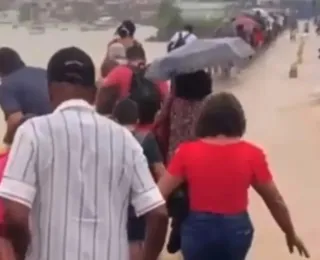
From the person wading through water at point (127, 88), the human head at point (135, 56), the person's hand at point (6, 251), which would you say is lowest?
the human head at point (135, 56)

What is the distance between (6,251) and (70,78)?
62 cm

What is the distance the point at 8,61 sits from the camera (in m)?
8.49

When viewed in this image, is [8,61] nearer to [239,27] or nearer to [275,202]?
[275,202]

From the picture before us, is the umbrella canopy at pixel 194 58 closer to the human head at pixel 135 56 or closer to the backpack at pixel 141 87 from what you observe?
the backpack at pixel 141 87

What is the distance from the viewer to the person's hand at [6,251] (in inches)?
171

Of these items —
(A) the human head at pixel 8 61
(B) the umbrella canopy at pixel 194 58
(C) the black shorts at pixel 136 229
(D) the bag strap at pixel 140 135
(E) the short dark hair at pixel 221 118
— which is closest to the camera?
(E) the short dark hair at pixel 221 118

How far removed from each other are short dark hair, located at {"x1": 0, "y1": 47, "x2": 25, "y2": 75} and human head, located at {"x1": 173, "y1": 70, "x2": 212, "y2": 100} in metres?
1.06

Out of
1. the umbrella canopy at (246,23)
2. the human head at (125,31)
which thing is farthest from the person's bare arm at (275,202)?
the umbrella canopy at (246,23)

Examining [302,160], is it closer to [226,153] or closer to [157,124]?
[157,124]

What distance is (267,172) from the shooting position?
6.23 m

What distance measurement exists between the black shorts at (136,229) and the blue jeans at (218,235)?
0.99 ft

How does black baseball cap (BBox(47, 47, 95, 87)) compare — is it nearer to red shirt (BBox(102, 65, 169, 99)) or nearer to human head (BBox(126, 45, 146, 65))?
red shirt (BBox(102, 65, 169, 99))

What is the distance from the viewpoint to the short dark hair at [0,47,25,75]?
27.6ft

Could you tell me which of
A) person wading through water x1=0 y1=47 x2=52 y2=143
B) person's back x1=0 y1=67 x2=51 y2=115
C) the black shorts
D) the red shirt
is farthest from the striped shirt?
the red shirt
